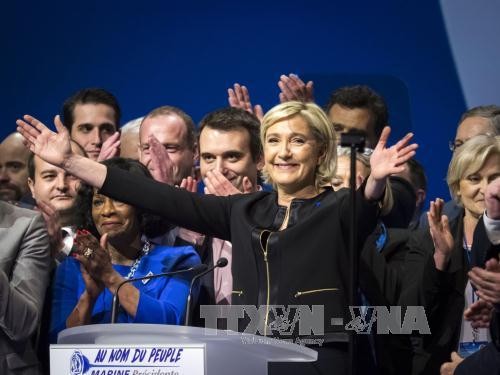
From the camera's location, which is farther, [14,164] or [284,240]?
[14,164]

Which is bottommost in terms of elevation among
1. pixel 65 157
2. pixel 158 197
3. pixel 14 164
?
pixel 158 197

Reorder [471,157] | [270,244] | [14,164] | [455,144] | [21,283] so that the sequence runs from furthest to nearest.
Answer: [14,164] → [455,144] → [471,157] → [21,283] → [270,244]

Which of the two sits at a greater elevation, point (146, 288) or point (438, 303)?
point (146, 288)

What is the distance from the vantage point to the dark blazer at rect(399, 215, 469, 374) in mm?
3318

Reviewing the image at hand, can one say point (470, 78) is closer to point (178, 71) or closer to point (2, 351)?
point (178, 71)

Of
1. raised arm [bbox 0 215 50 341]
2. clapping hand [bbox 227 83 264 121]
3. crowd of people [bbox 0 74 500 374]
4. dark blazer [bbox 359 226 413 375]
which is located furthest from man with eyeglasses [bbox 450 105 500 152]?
raised arm [bbox 0 215 50 341]

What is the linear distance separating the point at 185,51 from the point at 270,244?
7.03ft

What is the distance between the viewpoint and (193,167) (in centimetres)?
434

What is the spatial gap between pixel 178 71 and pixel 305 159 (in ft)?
6.32

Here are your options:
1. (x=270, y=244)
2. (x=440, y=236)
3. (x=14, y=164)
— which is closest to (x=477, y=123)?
(x=440, y=236)

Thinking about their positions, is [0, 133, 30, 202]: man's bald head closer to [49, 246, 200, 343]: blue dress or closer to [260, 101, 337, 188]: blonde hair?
[49, 246, 200, 343]: blue dress

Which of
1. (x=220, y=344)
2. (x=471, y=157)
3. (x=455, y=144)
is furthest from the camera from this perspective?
(x=455, y=144)

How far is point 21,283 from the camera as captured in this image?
10.7ft

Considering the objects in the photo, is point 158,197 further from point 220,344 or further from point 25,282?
point 220,344
